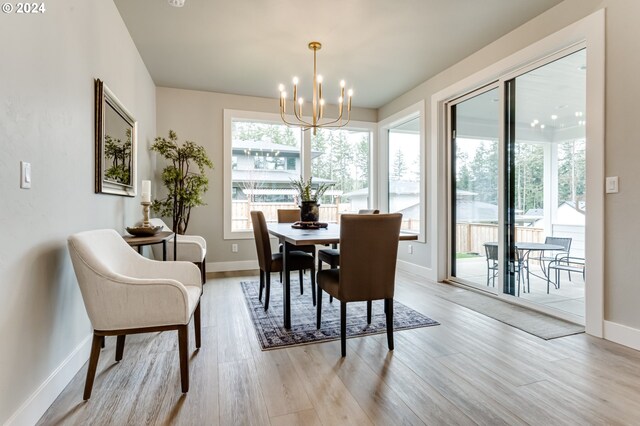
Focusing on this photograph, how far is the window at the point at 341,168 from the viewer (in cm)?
536

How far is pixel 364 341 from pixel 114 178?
7.70ft

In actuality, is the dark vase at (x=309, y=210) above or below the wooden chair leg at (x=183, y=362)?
above

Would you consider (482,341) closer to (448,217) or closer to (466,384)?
(466,384)

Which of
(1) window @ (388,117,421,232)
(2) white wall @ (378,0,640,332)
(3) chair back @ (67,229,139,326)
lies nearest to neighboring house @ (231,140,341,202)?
(1) window @ (388,117,421,232)

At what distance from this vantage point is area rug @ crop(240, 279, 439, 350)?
8.00ft

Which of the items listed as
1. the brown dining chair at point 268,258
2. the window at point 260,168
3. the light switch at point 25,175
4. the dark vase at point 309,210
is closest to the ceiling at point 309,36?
the window at point 260,168

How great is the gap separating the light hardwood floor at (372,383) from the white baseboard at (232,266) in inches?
88.8

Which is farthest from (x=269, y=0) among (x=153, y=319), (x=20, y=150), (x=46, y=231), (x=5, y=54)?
(x=153, y=319)

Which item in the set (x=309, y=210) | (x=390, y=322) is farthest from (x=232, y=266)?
(x=390, y=322)

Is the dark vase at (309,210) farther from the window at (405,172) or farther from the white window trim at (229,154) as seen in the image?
the window at (405,172)

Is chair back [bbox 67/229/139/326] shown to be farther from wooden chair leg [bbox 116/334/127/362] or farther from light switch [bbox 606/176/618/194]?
light switch [bbox 606/176/618/194]

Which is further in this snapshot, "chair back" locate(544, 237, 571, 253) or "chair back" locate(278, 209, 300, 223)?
"chair back" locate(278, 209, 300, 223)

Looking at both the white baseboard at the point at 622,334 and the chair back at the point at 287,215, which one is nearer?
the white baseboard at the point at 622,334

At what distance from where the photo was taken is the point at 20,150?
4.61ft
